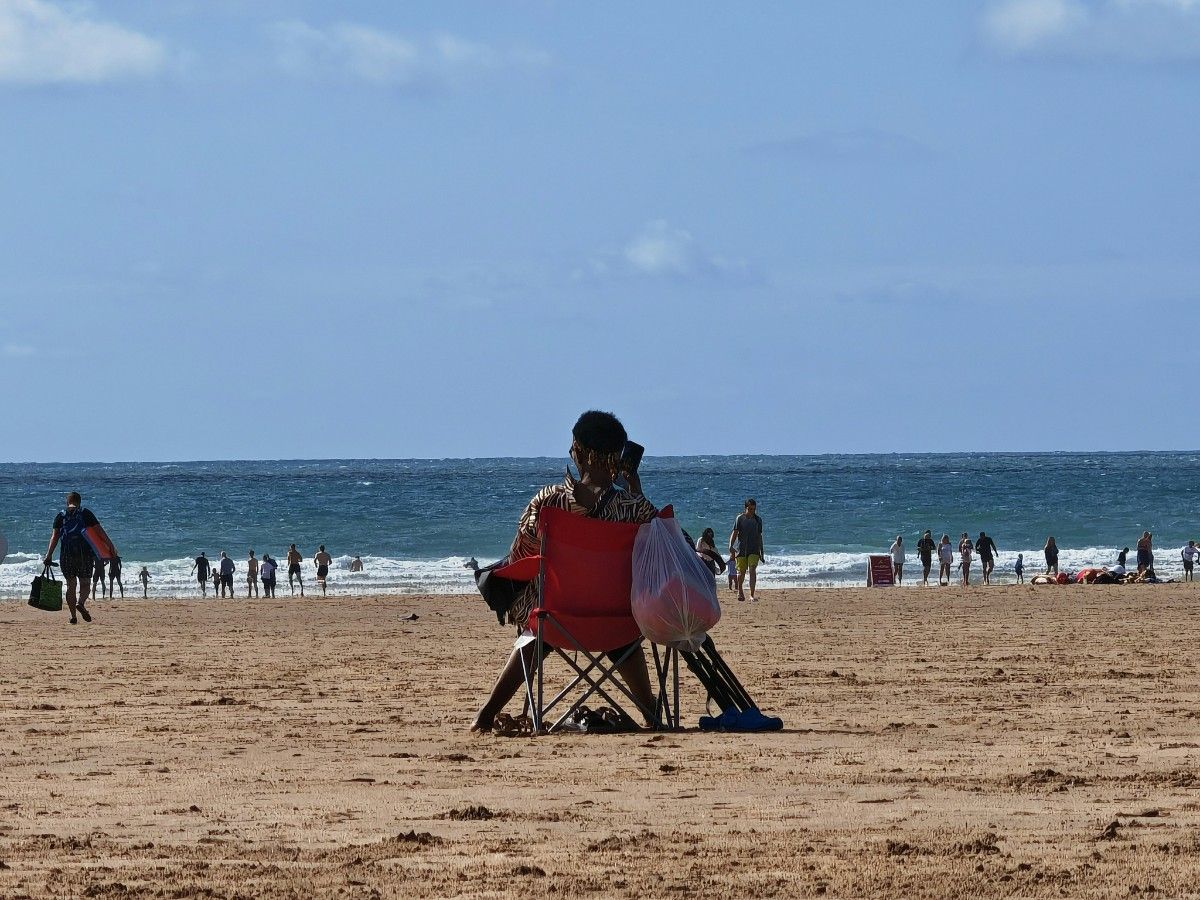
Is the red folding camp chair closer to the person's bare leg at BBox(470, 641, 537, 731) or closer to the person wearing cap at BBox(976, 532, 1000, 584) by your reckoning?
the person's bare leg at BBox(470, 641, 537, 731)

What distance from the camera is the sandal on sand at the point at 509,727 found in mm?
8594

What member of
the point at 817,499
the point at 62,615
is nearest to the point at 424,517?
the point at 817,499

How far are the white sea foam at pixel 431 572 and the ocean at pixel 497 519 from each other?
8 cm

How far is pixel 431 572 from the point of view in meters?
41.0

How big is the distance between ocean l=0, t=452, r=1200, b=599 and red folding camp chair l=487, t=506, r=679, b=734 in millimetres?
22942

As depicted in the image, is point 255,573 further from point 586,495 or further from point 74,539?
point 586,495

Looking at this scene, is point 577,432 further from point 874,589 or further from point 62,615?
point 874,589

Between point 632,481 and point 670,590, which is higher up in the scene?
point 632,481

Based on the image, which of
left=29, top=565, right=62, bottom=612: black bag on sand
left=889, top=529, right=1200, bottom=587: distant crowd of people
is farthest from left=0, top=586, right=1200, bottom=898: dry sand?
left=889, top=529, right=1200, bottom=587: distant crowd of people

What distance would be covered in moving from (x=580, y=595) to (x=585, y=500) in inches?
18.9

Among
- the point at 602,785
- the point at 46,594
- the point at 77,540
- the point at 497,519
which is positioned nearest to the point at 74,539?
the point at 77,540

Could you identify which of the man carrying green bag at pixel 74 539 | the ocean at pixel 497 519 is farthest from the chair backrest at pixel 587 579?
the ocean at pixel 497 519

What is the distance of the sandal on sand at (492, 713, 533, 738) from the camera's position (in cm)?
859

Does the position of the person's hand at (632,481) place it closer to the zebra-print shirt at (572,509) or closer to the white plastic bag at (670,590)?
the zebra-print shirt at (572,509)
